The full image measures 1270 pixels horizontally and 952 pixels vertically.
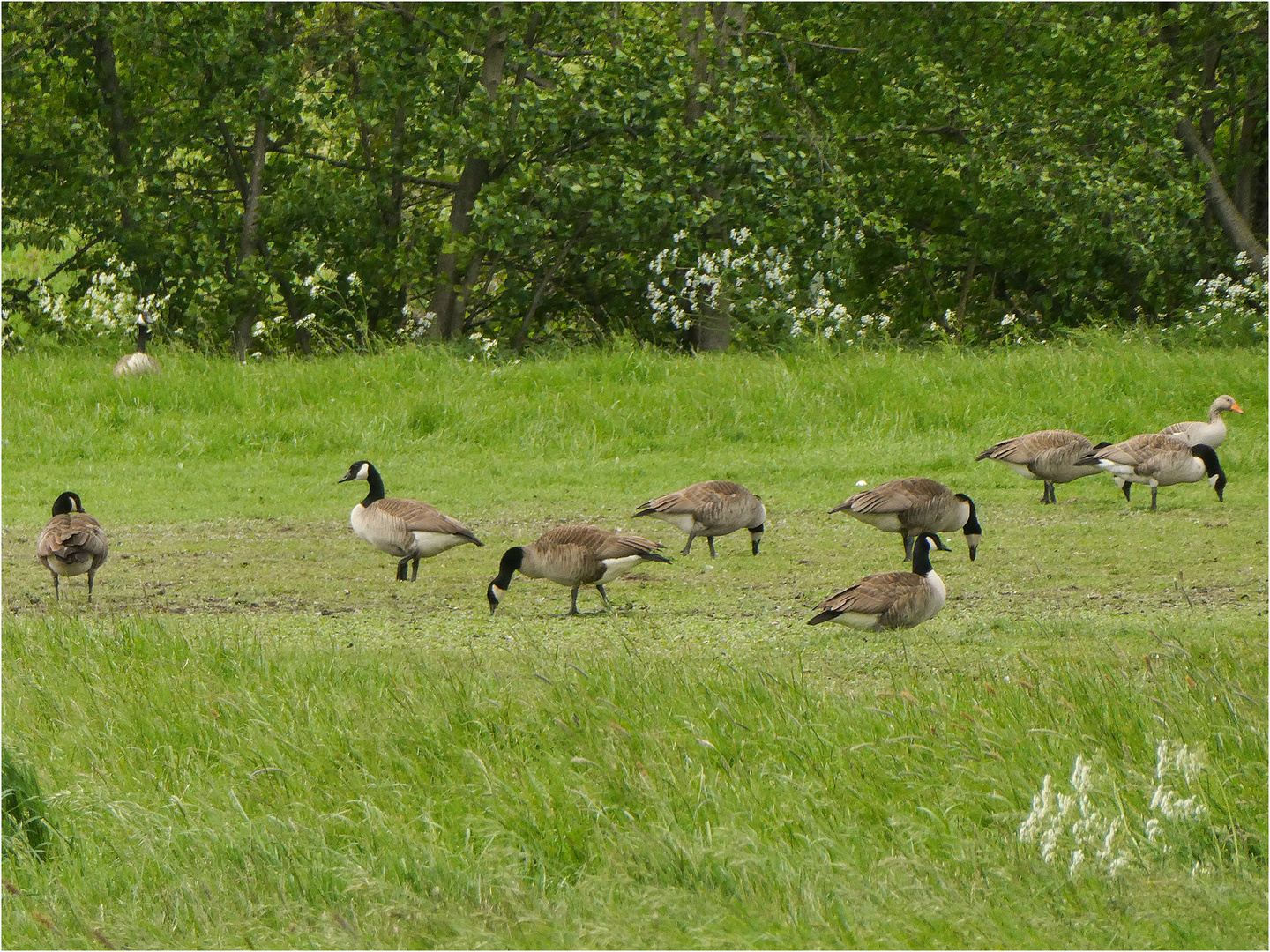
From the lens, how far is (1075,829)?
15.6 feet

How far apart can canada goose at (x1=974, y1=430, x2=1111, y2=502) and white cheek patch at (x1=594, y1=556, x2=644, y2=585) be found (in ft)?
16.5

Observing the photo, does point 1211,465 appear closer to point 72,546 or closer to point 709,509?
point 709,509

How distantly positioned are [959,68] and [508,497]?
558 inches

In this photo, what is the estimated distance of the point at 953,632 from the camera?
9.02 metres

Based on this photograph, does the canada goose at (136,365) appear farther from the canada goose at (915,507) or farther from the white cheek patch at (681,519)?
the canada goose at (915,507)

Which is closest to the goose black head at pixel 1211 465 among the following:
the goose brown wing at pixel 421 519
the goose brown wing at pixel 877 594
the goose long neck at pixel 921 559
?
the goose long neck at pixel 921 559

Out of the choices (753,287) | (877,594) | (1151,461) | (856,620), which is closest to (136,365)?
(753,287)

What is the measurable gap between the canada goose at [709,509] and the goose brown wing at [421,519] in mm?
1524

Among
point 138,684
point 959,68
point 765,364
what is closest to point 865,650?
point 138,684

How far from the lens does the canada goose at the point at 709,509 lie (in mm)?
11570

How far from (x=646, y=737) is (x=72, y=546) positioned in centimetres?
588

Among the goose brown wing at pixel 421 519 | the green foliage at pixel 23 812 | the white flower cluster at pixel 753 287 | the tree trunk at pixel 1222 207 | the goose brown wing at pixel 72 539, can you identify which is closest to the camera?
the green foliage at pixel 23 812

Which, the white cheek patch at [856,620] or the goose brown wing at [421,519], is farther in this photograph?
the goose brown wing at [421,519]

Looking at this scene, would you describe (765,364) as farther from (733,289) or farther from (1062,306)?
(1062,306)
